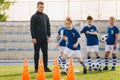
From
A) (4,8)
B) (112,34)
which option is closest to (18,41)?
(112,34)

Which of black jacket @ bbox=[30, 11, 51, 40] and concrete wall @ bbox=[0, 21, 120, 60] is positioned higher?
black jacket @ bbox=[30, 11, 51, 40]

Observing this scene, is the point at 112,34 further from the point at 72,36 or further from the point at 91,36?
the point at 72,36

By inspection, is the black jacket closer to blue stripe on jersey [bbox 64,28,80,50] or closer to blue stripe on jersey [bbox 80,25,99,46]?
blue stripe on jersey [bbox 64,28,80,50]

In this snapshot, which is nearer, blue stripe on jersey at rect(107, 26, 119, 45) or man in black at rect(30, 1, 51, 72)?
man in black at rect(30, 1, 51, 72)

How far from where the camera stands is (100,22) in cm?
2225

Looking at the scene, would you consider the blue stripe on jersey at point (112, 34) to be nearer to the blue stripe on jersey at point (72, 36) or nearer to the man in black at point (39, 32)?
the blue stripe on jersey at point (72, 36)

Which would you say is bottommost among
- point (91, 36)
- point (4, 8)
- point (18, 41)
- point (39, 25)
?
point (18, 41)

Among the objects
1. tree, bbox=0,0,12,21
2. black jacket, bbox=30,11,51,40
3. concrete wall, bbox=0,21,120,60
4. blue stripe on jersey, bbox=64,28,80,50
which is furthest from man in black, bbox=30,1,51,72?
tree, bbox=0,0,12,21

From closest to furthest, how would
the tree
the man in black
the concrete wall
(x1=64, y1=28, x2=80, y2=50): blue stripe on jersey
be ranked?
(x1=64, y1=28, x2=80, y2=50): blue stripe on jersey < the man in black < the concrete wall < the tree

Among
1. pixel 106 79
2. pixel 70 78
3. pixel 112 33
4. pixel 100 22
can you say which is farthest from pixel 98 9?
pixel 70 78

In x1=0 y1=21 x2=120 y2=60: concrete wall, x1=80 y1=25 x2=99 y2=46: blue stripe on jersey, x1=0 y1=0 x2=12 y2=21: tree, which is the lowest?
x1=0 y1=21 x2=120 y2=60: concrete wall

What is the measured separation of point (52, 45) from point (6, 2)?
507 inches

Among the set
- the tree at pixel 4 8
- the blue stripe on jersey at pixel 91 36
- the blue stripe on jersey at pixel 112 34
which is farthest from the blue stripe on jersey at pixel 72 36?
the tree at pixel 4 8

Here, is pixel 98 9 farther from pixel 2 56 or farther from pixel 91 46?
pixel 91 46
